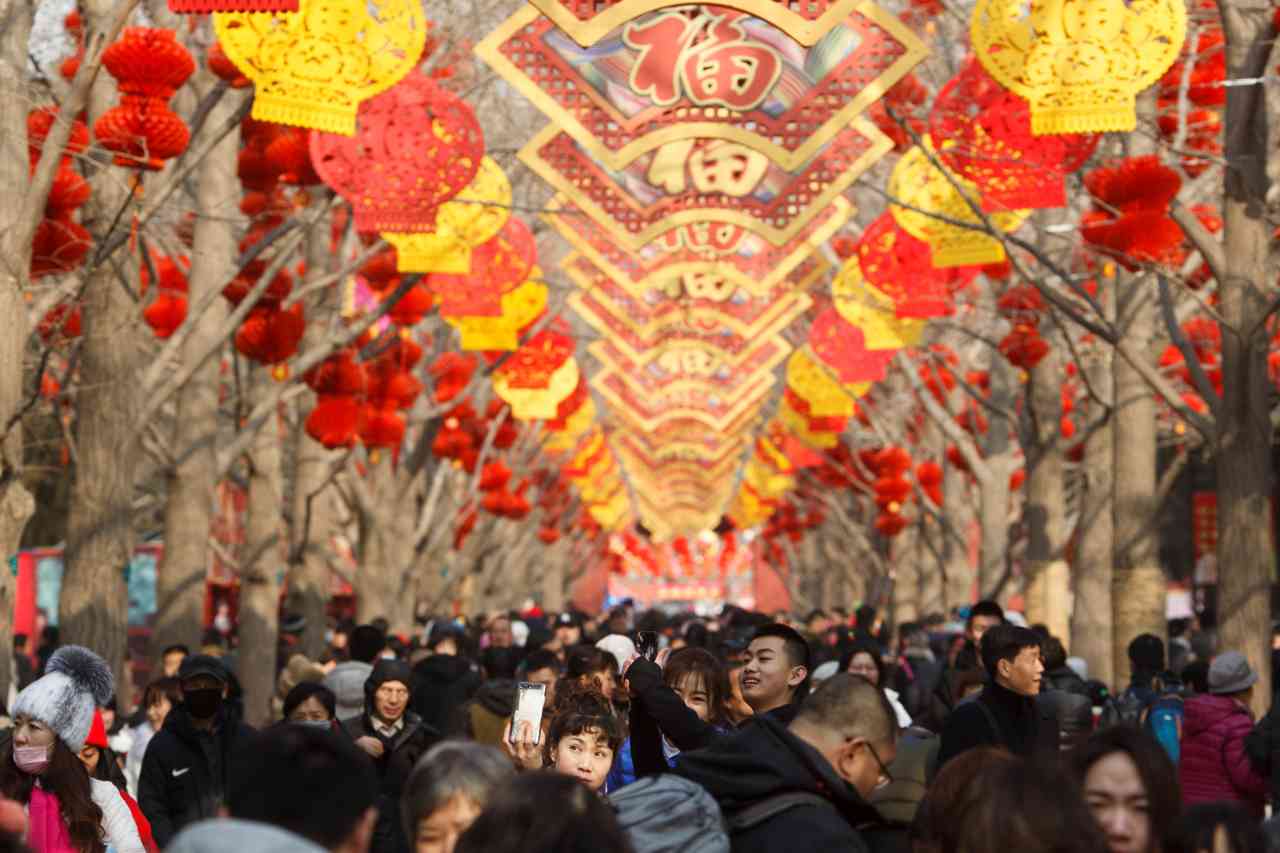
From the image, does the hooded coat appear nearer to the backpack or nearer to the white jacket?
the backpack

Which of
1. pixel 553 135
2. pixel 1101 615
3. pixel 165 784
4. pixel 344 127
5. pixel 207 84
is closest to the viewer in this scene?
pixel 165 784

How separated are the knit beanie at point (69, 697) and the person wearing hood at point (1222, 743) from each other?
195 inches

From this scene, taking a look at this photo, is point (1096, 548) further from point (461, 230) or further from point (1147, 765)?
point (1147, 765)

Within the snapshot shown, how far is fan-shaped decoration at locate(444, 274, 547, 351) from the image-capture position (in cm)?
2116

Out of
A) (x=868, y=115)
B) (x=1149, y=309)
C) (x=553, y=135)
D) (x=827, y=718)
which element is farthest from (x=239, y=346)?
(x=827, y=718)

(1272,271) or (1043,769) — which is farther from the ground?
(1272,271)

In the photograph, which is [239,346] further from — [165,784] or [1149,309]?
[165,784]

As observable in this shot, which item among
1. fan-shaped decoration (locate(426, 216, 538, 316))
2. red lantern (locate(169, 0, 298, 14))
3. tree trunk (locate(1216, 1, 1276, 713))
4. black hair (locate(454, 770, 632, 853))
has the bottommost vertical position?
black hair (locate(454, 770, 632, 853))

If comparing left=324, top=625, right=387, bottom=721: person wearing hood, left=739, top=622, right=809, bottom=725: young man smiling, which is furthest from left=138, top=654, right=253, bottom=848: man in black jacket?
left=739, top=622, right=809, bottom=725: young man smiling

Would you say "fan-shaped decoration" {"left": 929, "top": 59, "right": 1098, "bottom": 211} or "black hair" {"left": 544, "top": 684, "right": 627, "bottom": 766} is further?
"fan-shaped decoration" {"left": 929, "top": 59, "right": 1098, "bottom": 211}

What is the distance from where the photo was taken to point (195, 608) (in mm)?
18500

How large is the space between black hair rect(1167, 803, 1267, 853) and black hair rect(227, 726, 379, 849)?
1.77 m

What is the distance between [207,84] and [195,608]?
13.6 feet

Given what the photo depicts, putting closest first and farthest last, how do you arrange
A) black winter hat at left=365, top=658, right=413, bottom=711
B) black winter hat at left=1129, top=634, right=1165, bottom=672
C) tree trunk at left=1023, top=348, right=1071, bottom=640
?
black winter hat at left=365, top=658, right=413, bottom=711
black winter hat at left=1129, top=634, right=1165, bottom=672
tree trunk at left=1023, top=348, right=1071, bottom=640
